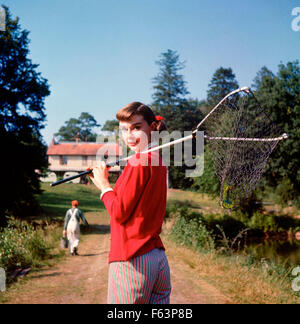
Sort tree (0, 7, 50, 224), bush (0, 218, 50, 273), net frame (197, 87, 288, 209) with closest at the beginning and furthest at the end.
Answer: net frame (197, 87, 288, 209) → bush (0, 218, 50, 273) → tree (0, 7, 50, 224)

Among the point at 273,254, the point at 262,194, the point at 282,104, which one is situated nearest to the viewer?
the point at 273,254

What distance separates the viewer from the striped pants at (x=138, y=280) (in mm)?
2039

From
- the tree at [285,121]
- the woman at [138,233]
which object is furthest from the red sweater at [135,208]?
the tree at [285,121]

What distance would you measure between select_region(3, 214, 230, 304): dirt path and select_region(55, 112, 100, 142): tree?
6326 centimetres

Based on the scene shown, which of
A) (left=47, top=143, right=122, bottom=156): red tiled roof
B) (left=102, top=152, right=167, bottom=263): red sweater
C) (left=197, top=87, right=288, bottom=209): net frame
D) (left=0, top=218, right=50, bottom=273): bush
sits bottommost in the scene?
(left=0, top=218, right=50, bottom=273): bush

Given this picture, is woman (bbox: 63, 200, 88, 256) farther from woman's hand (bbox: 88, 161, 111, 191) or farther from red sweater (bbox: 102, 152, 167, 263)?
red sweater (bbox: 102, 152, 167, 263)

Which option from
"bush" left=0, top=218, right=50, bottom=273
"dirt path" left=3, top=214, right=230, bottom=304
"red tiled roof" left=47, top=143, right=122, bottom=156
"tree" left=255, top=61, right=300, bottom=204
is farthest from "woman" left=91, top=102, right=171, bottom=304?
"red tiled roof" left=47, top=143, right=122, bottom=156

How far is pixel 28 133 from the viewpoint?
17.2 metres

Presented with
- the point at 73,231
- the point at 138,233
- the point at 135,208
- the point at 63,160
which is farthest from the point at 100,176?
the point at 63,160

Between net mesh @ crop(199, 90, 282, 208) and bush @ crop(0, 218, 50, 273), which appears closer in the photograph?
net mesh @ crop(199, 90, 282, 208)

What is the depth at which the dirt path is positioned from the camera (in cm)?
580
